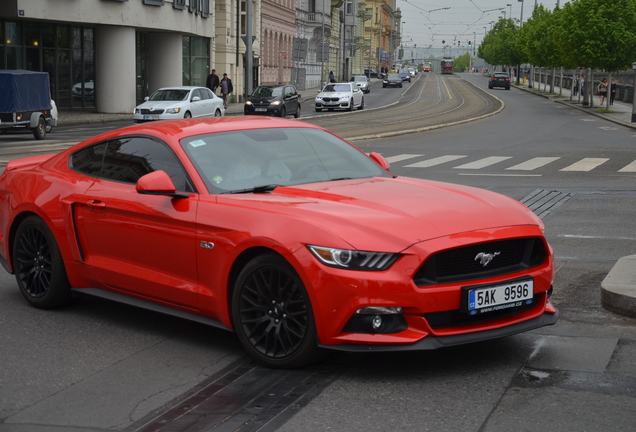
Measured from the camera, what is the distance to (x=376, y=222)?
4.92 metres

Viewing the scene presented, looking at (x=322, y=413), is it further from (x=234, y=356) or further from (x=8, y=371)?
(x=8, y=371)

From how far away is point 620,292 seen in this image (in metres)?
6.46

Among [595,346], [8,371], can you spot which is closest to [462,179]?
[595,346]

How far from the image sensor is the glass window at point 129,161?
231 inches

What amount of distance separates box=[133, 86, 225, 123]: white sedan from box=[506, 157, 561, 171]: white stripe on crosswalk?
1436cm

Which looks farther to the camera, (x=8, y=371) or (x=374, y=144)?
(x=374, y=144)

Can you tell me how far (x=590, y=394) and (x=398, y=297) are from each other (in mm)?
1057

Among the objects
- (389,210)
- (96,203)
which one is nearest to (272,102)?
(96,203)

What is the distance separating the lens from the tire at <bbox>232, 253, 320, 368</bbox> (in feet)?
16.3

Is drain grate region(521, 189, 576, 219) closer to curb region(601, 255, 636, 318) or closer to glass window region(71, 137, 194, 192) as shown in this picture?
curb region(601, 255, 636, 318)

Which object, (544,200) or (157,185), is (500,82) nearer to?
(544,200)

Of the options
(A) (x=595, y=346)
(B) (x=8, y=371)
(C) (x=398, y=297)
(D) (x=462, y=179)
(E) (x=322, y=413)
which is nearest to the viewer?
(E) (x=322, y=413)

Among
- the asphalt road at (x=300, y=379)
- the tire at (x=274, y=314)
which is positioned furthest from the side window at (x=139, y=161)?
the asphalt road at (x=300, y=379)

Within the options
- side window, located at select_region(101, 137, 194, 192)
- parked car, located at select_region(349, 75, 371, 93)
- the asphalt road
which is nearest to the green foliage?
parked car, located at select_region(349, 75, 371, 93)
